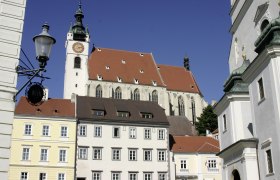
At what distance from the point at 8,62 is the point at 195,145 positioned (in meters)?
39.3

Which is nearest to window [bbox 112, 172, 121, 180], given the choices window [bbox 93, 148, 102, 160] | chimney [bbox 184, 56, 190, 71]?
window [bbox 93, 148, 102, 160]

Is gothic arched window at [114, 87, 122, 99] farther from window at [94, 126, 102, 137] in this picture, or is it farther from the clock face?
window at [94, 126, 102, 137]

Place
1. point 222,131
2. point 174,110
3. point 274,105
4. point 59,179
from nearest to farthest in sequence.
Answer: point 274,105 < point 222,131 < point 59,179 < point 174,110

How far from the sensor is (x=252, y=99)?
1553cm

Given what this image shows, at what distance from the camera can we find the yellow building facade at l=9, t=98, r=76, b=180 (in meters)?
36.8

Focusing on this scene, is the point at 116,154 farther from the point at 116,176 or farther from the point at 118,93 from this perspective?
→ the point at 118,93

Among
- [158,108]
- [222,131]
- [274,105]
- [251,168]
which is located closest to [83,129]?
[158,108]

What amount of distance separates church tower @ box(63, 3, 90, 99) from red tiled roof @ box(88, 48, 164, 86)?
1.78 meters

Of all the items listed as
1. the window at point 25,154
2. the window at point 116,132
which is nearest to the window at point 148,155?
the window at point 116,132

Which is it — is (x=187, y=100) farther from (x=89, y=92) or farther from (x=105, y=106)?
(x=105, y=106)

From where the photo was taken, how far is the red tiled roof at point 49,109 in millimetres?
39281

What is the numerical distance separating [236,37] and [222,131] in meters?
5.92

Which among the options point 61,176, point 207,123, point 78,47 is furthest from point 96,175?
point 78,47

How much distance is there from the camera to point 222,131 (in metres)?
19.9
